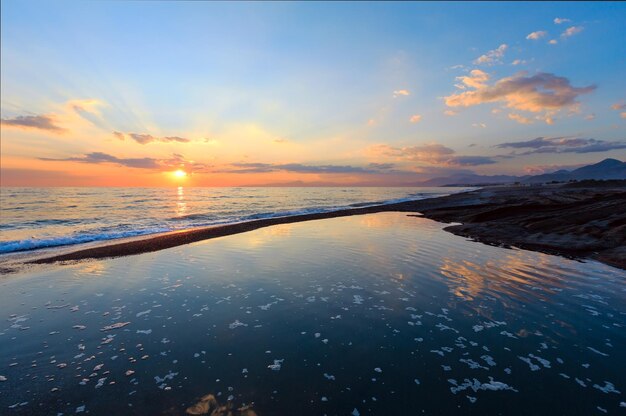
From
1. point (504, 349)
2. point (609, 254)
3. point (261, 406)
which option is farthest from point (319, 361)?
point (609, 254)

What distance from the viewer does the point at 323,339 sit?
8.60 m

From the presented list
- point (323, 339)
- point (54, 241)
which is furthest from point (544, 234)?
point (54, 241)

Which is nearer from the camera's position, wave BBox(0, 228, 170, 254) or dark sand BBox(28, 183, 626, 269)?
dark sand BBox(28, 183, 626, 269)

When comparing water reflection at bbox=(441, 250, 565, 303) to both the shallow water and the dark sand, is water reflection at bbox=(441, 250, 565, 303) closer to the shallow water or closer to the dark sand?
the shallow water

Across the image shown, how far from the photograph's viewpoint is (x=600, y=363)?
23.7 feet

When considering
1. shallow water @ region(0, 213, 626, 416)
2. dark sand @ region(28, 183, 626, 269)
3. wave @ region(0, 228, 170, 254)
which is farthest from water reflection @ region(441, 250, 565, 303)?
wave @ region(0, 228, 170, 254)

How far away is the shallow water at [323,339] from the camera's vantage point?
6.21 meters

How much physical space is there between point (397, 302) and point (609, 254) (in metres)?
14.9

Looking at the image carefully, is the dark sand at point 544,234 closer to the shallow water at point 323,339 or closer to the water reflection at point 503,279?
the water reflection at point 503,279

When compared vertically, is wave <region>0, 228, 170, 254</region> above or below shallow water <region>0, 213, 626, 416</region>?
below

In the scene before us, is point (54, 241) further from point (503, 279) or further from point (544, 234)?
point (544, 234)

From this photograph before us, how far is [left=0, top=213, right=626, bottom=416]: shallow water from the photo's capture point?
6.21 metres

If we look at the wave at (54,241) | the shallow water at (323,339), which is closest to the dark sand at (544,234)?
the shallow water at (323,339)

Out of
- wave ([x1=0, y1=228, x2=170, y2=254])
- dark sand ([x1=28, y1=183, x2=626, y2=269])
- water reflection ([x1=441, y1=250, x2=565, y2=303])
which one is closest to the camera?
water reflection ([x1=441, y1=250, x2=565, y2=303])
